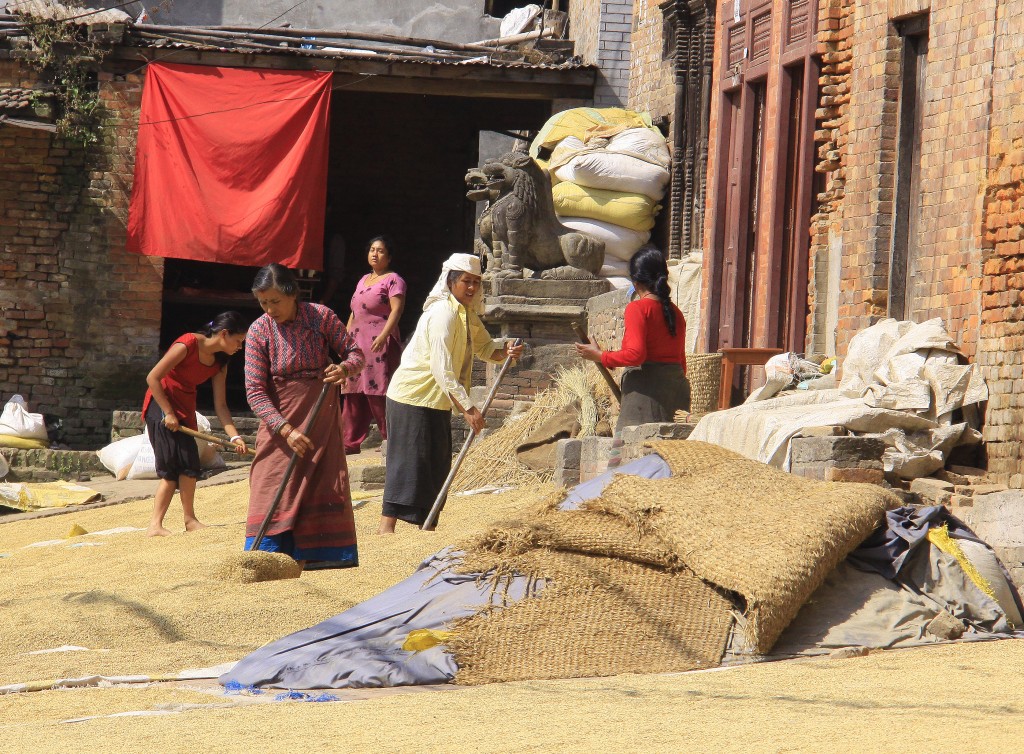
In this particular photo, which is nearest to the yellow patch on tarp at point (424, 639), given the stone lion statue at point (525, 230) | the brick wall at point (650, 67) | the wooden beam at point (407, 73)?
the stone lion statue at point (525, 230)

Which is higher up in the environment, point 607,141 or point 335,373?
point 607,141

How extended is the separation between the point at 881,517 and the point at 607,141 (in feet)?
29.1

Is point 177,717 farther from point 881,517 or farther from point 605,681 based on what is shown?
point 881,517

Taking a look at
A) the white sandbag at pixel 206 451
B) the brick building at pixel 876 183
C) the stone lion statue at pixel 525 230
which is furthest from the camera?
the stone lion statue at pixel 525 230

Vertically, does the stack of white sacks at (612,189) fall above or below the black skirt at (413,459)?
above

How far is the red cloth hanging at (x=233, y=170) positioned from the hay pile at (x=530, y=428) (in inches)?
167

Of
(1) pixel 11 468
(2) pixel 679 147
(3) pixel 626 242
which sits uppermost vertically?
(2) pixel 679 147

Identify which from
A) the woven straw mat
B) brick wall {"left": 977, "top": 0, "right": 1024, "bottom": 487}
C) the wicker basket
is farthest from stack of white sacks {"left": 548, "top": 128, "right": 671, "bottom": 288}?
the woven straw mat

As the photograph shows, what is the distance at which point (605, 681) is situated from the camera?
447cm

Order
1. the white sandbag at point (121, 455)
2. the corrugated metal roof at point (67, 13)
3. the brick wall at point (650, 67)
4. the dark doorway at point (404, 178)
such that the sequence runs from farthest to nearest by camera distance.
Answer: the dark doorway at point (404, 178)
the corrugated metal roof at point (67, 13)
the brick wall at point (650, 67)
the white sandbag at point (121, 455)

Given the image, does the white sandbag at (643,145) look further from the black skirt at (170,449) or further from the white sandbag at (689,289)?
the black skirt at (170,449)

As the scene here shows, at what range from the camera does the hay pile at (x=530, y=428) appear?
9672 millimetres

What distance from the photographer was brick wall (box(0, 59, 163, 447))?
575 inches

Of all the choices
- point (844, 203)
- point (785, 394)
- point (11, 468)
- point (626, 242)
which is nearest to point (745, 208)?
point (626, 242)
